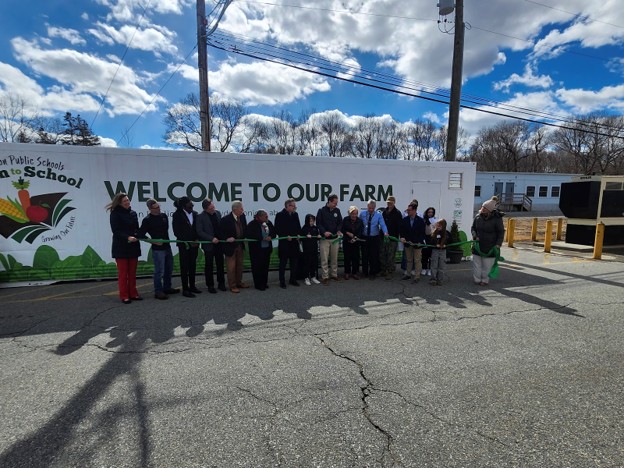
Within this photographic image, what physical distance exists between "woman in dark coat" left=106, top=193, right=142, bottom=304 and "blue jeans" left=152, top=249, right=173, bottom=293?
1.10 feet

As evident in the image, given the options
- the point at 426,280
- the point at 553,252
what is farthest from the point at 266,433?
the point at 553,252

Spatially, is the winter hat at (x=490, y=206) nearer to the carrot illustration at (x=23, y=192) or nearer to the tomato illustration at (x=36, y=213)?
the tomato illustration at (x=36, y=213)

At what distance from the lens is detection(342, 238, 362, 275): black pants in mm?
7543

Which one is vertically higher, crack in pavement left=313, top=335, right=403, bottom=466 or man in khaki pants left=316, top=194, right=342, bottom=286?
man in khaki pants left=316, top=194, right=342, bottom=286

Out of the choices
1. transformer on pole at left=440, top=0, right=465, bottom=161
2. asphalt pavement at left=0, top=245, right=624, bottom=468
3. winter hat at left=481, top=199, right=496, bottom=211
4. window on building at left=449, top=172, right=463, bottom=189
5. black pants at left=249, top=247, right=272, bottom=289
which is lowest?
asphalt pavement at left=0, top=245, right=624, bottom=468

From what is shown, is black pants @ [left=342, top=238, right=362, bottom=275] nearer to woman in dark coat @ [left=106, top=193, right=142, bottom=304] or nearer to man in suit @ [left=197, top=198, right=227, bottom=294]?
man in suit @ [left=197, top=198, right=227, bottom=294]

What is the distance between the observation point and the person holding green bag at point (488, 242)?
6934 millimetres

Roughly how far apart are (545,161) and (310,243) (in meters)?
72.0

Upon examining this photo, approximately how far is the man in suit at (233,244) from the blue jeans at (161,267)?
104 cm

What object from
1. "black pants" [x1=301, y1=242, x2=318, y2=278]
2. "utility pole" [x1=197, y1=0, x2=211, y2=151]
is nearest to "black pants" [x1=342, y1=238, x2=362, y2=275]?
"black pants" [x1=301, y1=242, x2=318, y2=278]

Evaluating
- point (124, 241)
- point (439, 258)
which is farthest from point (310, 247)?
point (124, 241)

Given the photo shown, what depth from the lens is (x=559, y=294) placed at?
6312 millimetres

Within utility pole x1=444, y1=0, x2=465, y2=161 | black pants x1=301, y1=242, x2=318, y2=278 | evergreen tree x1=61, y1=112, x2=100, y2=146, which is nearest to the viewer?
black pants x1=301, y1=242, x2=318, y2=278

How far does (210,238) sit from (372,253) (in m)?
3.58
